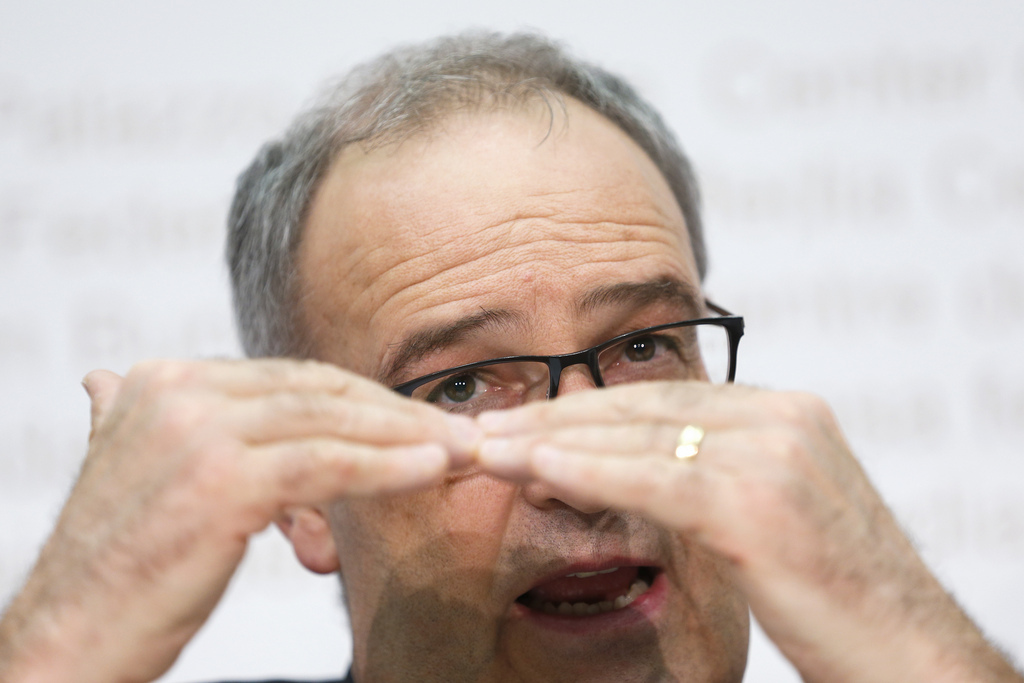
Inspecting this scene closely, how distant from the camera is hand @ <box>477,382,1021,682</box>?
3.00 feet

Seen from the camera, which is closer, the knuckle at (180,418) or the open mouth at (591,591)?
the knuckle at (180,418)

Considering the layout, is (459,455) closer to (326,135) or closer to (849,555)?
(849,555)

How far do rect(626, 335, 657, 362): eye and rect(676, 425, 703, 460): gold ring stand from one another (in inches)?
24.7

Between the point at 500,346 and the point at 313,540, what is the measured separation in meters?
0.65

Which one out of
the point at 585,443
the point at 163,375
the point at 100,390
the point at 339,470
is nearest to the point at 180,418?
the point at 163,375

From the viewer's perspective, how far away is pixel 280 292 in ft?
5.81

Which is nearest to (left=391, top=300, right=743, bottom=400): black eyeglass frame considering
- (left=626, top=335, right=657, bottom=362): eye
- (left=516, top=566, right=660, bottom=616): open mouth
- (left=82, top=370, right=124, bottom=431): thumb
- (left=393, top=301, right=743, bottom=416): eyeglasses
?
(left=393, top=301, right=743, bottom=416): eyeglasses

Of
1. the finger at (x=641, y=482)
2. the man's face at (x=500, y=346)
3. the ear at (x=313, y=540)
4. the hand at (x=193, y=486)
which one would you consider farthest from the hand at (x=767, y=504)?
the ear at (x=313, y=540)

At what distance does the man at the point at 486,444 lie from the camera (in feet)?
3.02

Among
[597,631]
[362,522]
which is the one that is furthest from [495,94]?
[597,631]

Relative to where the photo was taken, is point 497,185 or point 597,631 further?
point 497,185

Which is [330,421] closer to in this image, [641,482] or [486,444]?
[486,444]

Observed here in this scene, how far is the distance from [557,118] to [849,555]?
1.07 metres

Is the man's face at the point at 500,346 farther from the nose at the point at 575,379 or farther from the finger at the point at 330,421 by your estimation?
the finger at the point at 330,421
